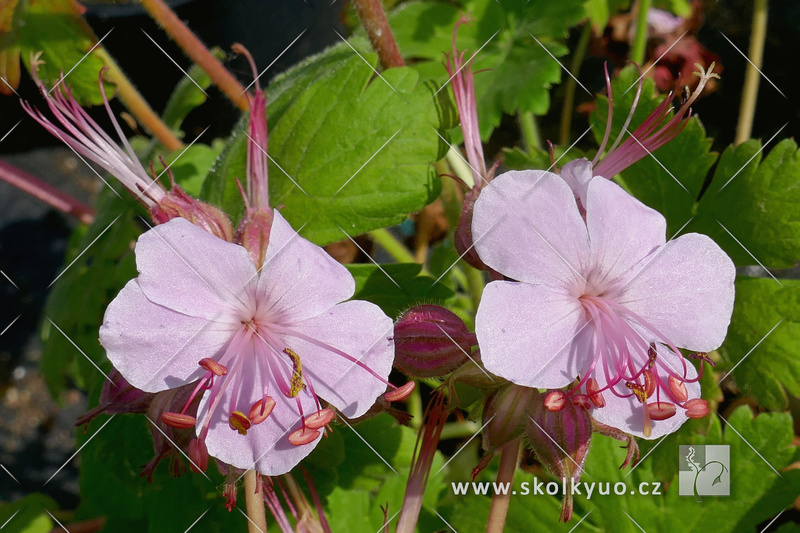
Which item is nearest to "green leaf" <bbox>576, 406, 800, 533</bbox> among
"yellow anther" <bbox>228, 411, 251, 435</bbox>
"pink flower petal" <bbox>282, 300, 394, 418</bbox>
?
"pink flower petal" <bbox>282, 300, 394, 418</bbox>

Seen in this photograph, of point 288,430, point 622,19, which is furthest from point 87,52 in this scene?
point 622,19

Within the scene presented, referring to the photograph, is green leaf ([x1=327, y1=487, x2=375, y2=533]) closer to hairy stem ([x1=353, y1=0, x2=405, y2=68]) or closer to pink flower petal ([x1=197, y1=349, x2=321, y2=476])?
pink flower petal ([x1=197, y1=349, x2=321, y2=476])

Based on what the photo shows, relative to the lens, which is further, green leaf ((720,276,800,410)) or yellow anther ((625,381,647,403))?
green leaf ((720,276,800,410))

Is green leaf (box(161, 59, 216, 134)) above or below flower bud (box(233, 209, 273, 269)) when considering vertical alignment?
above

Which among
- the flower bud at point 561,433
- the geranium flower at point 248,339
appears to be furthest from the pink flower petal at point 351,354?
the flower bud at point 561,433

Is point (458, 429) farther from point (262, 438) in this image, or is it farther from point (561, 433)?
point (262, 438)

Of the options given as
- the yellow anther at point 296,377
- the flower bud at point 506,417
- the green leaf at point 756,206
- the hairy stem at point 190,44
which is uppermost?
the hairy stem at point 190,44

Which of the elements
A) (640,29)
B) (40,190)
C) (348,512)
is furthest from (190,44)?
(640,29)

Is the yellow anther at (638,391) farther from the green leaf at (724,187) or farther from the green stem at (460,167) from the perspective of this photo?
the green stem at (460,167)
